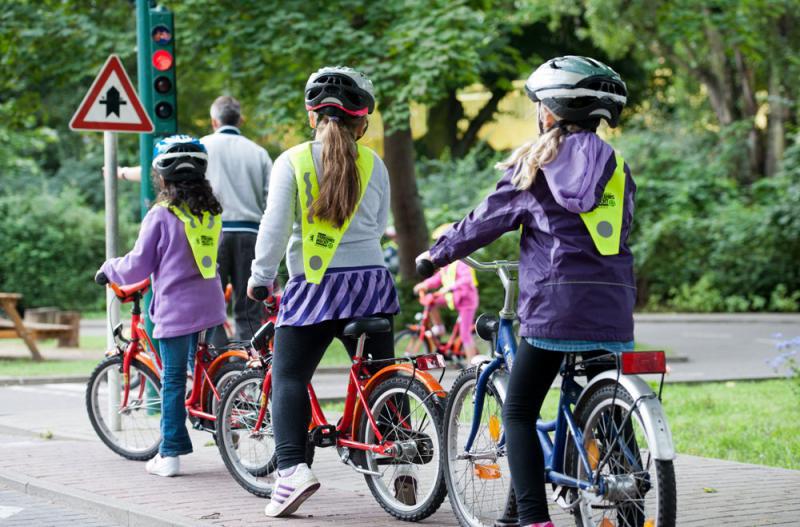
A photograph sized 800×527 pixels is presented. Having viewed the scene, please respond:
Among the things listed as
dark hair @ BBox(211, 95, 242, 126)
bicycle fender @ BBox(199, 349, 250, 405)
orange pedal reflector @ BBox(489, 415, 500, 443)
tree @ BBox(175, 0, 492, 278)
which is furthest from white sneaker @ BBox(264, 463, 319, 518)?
tree @ BBox(175, 0, 492, 278)

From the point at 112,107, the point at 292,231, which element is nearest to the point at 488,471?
the point at 292,231

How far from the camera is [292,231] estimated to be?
612 centimetres

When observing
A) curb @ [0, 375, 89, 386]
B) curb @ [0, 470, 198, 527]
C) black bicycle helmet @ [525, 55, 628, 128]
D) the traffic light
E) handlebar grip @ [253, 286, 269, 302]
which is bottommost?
curb @ [0, 375, 89, 386]

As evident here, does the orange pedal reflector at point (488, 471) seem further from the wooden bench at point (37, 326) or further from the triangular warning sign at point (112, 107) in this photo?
the wooden bench at point (37, 326)

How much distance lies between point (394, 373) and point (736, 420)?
500cm

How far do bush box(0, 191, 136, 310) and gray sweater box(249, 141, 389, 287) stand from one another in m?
24.6

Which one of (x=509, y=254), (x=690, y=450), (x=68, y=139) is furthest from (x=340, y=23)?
(x=68, y=139)

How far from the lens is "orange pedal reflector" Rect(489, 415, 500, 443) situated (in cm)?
550

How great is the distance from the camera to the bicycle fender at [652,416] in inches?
177

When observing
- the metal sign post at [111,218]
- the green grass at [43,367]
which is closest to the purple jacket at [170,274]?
the metal sign post at [111,218]

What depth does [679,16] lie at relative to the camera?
67.2ft

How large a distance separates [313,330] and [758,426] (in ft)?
15.9

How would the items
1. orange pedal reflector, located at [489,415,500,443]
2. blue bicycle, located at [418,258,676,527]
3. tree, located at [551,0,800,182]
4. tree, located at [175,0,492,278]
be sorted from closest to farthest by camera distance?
blue bicycle, located at [418,258,676,527] < orange pedal reflector, located at [489,415,500,443] < tree, located at [175,0,492,278] < tree, located at [551,0,800,182]

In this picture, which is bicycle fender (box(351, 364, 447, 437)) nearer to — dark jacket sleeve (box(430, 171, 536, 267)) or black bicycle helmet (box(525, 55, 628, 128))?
dark jacket sleeve (box(430, 171, 536, 267))
